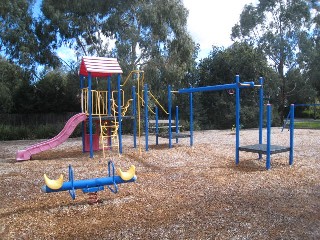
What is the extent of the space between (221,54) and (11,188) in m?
20.7

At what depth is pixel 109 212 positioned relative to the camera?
4.20 metres

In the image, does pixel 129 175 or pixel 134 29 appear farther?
pixel 134 29

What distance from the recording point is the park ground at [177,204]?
356 cm

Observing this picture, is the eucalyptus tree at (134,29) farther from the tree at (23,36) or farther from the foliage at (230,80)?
the foliage at (230,80)

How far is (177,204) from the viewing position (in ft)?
14.8

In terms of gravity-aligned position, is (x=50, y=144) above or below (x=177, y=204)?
above

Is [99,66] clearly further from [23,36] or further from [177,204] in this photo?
[23,36]

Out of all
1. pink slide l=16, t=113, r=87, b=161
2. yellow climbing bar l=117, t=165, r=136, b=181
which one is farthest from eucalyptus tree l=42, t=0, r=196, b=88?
yellow climbing bar l=117, t=165, r=136, b=181

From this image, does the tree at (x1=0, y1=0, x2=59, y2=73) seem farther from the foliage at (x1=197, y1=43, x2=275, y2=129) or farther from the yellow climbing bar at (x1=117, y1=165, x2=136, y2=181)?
the yellow climbing bar at (x1=117, y1=165, x2=136, y2=181)

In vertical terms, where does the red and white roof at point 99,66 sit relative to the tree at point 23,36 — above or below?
below

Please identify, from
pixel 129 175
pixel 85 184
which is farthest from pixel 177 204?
pixel 85 184

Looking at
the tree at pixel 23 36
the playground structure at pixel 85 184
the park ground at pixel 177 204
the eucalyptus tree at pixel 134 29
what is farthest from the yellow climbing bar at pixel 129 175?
the tree at pixel 23 36

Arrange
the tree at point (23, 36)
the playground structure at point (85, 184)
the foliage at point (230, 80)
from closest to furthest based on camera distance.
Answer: the playground structure at point (85, 184), the tree at point (23, 36), the foliage at point (230, 80)

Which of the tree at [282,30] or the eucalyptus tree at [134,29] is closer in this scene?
the eucalyptus tree at [134,29]
